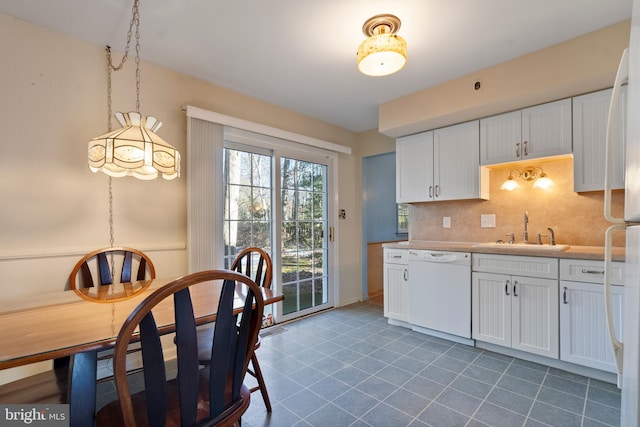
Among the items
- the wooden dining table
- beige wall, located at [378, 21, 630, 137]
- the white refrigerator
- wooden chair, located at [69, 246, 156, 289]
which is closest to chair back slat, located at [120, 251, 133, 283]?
wooden chair, located at [69, 246, 156, 289]

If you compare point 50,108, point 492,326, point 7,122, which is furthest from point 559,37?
point 7,122

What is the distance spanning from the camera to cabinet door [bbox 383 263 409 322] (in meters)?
3.07

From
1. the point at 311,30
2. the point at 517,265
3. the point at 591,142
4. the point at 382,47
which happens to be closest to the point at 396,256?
the point at 517,265

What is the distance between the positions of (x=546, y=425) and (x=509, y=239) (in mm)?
1651

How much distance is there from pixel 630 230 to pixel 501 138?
7.21ft

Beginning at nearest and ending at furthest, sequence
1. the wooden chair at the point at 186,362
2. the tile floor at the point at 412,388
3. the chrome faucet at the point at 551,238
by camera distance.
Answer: the wooden chair at the point at 186,362
the tile floor at the point at 412,388
the chrome faucet at the point at 551,238

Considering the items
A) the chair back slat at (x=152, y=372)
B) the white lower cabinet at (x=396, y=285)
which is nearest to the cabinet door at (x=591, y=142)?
the white lower cabinet at (x=396, y=285)

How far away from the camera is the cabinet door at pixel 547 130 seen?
91.9 inches

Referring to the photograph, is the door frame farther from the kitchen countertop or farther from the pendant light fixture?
the kitchen countertop

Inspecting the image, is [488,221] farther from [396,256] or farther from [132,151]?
[132,151]

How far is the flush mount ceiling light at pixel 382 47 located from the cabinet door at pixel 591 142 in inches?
62.1

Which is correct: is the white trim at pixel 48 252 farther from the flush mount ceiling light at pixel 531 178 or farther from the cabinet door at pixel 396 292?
the flush mount ceiling light at pixel 531 178

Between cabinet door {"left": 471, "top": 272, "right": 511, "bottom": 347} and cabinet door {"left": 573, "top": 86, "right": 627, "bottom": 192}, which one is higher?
cabinet door {"left": 573, "top": 86, "right": 627, "bottom": 192}

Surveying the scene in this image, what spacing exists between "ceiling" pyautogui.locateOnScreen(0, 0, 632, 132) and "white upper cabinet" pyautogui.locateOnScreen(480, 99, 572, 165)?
20.5 inches
